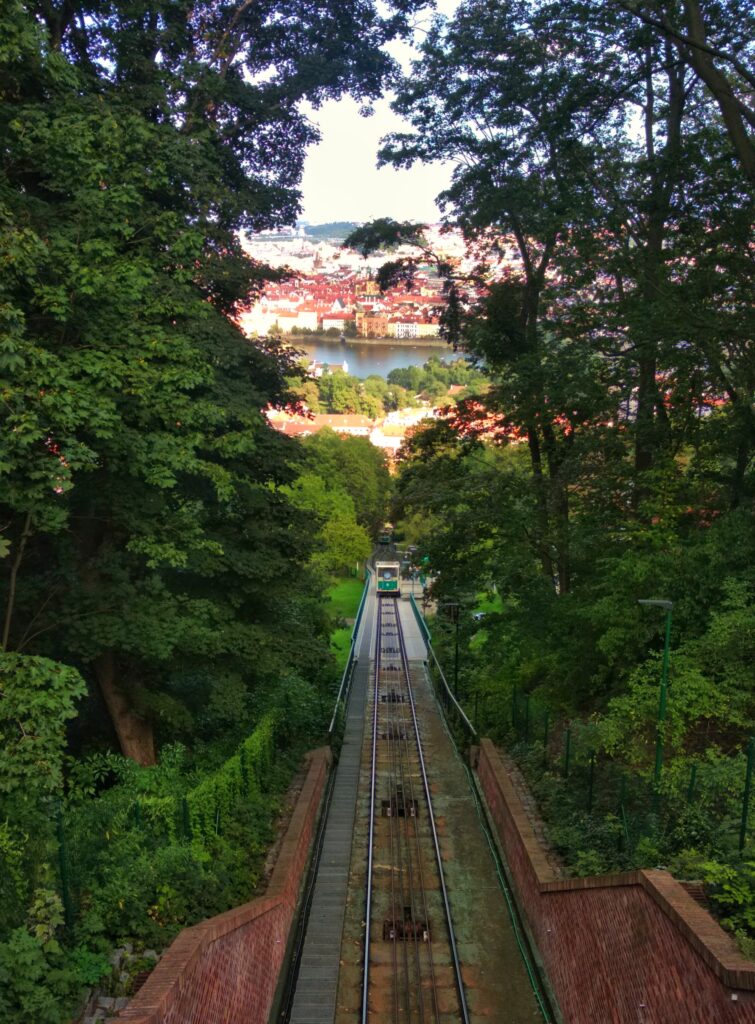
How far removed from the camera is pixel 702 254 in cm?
1683

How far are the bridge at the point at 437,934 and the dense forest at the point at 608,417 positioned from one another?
85 centimetres

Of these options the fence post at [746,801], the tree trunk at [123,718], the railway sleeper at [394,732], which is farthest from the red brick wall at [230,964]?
the railway sleeper at [394,732]

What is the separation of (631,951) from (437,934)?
524 centimetres

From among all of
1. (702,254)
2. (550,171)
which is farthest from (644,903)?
(550,171)

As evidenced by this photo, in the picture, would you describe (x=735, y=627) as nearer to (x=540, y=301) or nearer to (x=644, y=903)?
(x=644, y=903)

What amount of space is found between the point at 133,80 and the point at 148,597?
866 centimetres

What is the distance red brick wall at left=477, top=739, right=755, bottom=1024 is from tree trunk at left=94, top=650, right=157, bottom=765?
20.7 feet

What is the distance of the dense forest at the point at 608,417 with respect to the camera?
12.2 metres

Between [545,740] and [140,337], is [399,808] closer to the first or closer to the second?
[545,740]

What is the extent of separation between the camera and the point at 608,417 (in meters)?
19.6

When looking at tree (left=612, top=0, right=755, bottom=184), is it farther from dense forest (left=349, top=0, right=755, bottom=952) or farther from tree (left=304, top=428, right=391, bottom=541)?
tree (left=304, top=428, right=391, bottom=541)

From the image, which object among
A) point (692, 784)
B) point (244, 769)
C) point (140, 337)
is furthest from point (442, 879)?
point (140, 337)

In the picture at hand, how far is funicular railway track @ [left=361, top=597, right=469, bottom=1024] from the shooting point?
1119 centimetres

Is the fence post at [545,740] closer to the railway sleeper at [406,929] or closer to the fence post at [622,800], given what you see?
the fence post at [622,800]
